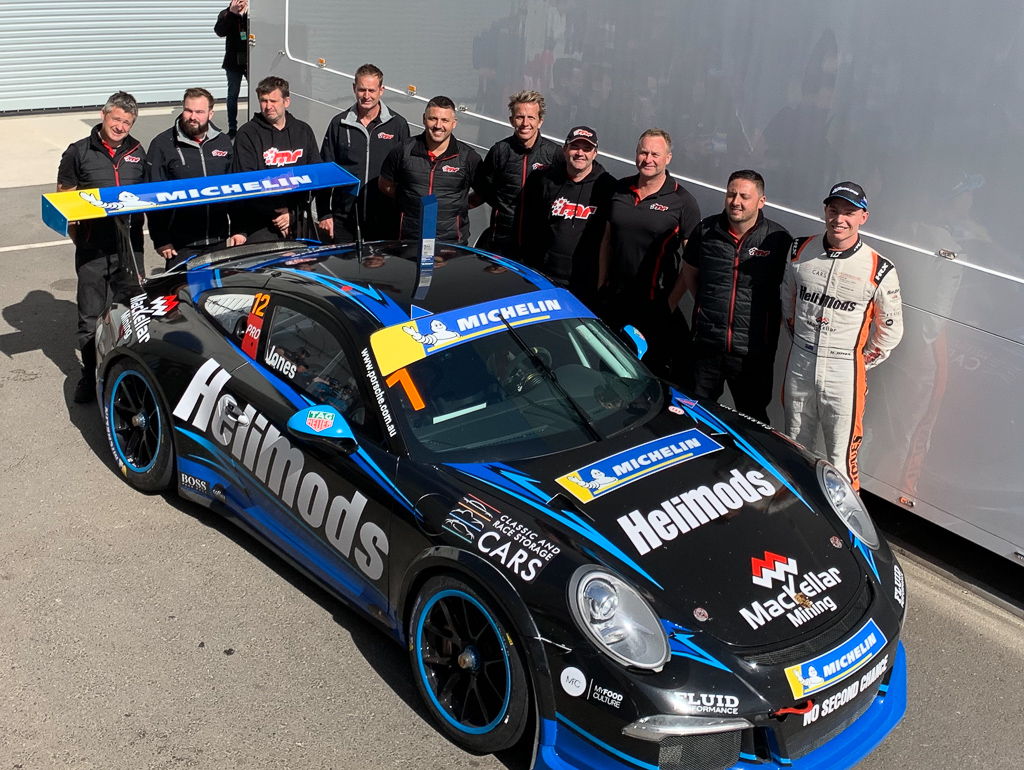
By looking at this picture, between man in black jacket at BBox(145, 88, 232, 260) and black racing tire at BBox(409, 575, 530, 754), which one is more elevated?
man in black jacket at BBox(145, 88, 232, 260)

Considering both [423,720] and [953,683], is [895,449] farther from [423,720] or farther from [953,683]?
[423,720]

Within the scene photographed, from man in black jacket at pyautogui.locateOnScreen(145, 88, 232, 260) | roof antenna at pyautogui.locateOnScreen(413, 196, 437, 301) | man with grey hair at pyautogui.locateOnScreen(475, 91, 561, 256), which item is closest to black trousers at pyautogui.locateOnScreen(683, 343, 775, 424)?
roof antenna at pyautogui.locateOnScreen(413, 196, 437, 301)

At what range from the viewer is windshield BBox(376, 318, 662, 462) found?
430 centimetres

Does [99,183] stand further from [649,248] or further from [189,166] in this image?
[649,248]

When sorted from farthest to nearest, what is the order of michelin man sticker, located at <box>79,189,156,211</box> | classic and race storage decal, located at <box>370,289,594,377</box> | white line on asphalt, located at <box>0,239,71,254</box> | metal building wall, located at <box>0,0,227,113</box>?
metal building wall, located at <box>0,0,227,113</box> → white line on asphalt, located at <box>0,239,71,254</box> → michelin man sticker, located at <box>79,189,156,211</box> → classic and race storage decal, located at <box>370,289,594,377</box>

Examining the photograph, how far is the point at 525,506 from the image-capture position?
13.0 feet

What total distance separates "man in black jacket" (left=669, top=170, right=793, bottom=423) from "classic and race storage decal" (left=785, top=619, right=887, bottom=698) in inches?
74.1

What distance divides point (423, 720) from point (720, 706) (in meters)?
1.26

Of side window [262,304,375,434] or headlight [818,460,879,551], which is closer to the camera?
headlight [818,460,879,551]

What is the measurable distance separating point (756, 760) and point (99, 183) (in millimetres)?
5280

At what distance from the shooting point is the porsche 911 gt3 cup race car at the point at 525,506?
3.51 meters

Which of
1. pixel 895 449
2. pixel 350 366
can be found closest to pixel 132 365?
pixel 350 366

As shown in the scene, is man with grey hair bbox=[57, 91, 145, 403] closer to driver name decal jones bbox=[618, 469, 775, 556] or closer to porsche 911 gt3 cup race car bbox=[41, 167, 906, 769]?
porsche 911 gt3 cup race car bbox=[41, 167, 906, 769]

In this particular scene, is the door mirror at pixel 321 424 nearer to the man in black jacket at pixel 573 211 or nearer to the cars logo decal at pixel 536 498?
the cars logo decal at pixel 536 498
